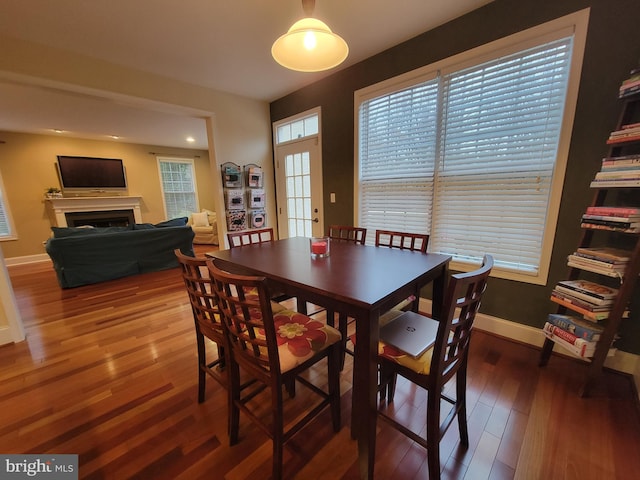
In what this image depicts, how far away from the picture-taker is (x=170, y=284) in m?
3.51

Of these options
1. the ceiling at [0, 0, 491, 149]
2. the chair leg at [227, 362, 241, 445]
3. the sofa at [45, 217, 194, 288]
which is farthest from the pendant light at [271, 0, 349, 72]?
the sofa at [45, 217, 194, 288]

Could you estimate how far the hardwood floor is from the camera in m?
1.13

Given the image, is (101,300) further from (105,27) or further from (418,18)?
(418,18)

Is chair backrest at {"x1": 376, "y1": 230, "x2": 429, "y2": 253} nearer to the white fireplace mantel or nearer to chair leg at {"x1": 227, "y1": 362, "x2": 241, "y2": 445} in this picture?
chair leg at {"x1": 227, "y1": 362, "x2": 241, "y2": 445}

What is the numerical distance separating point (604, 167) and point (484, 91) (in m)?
0.97

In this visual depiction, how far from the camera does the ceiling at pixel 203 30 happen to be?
6.03 ft

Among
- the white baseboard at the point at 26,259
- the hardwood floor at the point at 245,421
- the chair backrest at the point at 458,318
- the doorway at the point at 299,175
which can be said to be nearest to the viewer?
the chair backrest at the point at 458,318

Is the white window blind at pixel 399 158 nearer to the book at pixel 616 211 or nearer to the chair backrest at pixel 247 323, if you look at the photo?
the book at pixel 616 211

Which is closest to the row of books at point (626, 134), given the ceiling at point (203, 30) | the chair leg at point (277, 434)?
the ceiling at point (203, 30)

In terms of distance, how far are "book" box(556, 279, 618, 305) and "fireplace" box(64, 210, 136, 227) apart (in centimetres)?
759

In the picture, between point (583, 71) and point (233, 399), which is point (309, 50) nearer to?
point (583, 71)

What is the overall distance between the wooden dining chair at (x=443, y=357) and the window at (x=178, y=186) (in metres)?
7.21

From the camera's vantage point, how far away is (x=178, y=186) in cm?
689

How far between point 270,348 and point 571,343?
1.80 meters
